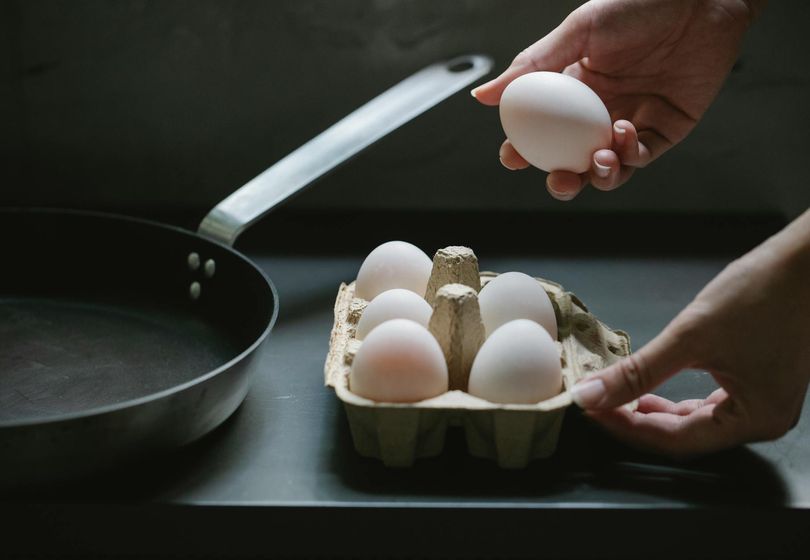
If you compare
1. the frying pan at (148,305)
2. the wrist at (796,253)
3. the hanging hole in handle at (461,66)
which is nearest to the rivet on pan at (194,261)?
the frying pan at (148,305)

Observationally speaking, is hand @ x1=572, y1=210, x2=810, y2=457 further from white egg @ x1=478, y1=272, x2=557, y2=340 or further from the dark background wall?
the dark background wall

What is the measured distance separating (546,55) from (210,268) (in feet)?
1.62

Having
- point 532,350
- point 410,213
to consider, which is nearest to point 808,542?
point 532,350

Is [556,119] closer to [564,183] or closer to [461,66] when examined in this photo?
[564,183]

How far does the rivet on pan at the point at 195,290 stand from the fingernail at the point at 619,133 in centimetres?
55

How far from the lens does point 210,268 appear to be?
1.20 m

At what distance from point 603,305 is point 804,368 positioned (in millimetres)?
444

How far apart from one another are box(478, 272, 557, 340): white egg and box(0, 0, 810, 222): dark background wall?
1.98 feet

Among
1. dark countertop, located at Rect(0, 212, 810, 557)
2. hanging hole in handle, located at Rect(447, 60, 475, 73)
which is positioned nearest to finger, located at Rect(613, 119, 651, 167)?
dark countertop, located at Rect(0, 212, 810, 557)

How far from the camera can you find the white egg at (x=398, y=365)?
83cm

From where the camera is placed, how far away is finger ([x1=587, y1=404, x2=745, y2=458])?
0.86 meters

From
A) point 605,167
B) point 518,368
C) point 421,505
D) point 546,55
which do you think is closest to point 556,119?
point 605,167

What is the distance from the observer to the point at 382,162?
5.19ft

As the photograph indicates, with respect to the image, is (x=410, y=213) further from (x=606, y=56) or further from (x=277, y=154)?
(x=606, y=56)
